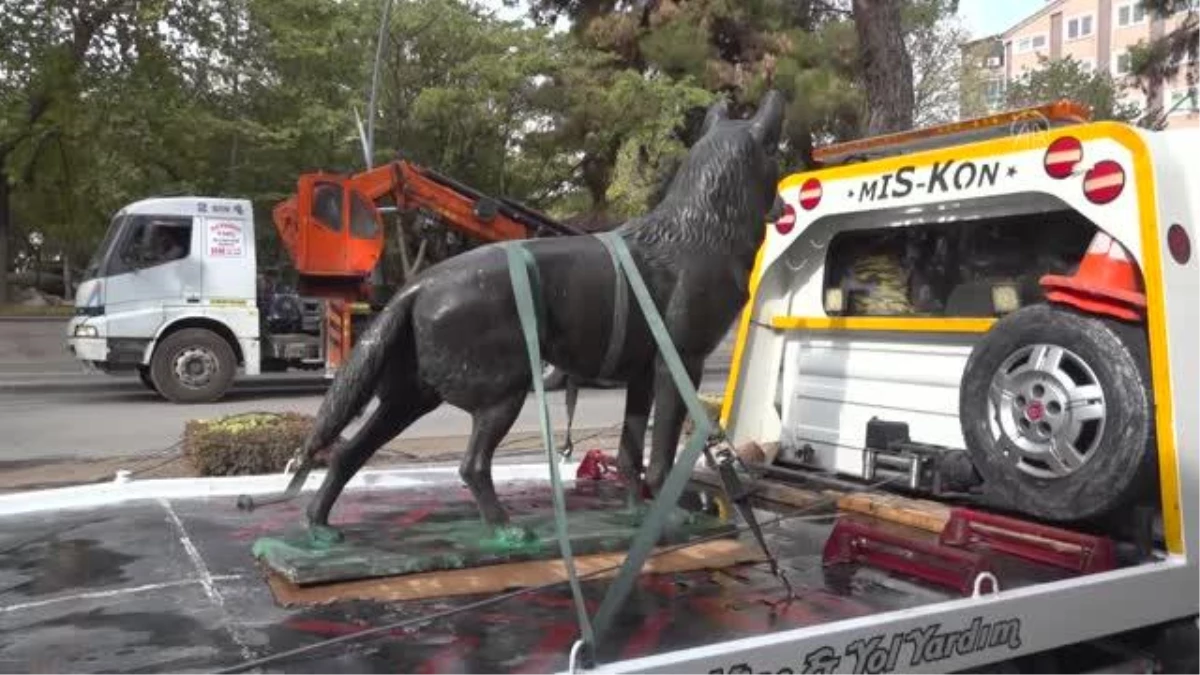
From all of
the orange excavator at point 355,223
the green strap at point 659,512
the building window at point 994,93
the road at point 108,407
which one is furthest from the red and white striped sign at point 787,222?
the building window at point 994,93

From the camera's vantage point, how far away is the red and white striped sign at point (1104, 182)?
376 centimetres

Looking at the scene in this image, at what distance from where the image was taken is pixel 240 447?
7.84m

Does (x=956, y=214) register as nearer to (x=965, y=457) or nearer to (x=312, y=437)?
(x=965, y=457)

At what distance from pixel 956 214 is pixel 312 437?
2.74 metres

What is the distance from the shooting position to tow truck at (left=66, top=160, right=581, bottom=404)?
15914 millimetres

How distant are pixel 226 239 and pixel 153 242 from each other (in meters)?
1.02

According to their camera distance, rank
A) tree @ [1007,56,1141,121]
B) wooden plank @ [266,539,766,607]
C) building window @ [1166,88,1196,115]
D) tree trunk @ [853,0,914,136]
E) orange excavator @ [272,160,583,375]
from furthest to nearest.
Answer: tree @ [1007,56,1141,121] < orange excavator @ [272,160,583,375] < tree trunk @ [853,0,914,136] < building window @ [1166,88,1196,115] < wooden plank @ [266,539,766,607]

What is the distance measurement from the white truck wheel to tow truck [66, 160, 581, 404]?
0.6 inches

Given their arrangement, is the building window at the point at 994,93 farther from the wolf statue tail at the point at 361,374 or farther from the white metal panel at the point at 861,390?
the wolf statue tail at the point at 361,374

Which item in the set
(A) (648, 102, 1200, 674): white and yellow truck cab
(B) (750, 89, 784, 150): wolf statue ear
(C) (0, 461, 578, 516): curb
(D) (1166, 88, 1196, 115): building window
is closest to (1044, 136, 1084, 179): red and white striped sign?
(A) (648, 102, 1200, 674): white and yellow truck cab

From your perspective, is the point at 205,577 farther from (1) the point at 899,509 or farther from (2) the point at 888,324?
(2) the point at 888,324

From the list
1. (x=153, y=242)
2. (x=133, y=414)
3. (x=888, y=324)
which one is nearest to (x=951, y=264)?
(x=888, y=324)

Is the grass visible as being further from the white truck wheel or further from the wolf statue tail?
the wolf statue tail

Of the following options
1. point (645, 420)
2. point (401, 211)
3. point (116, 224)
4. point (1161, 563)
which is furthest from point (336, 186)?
point (1161, 563)
